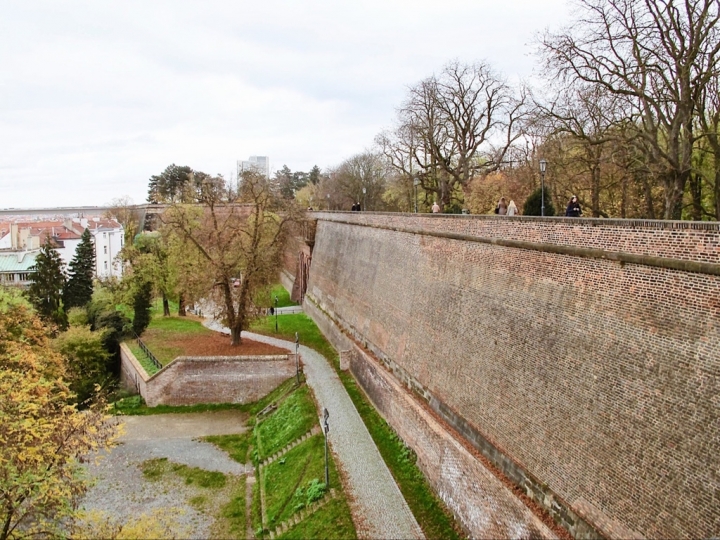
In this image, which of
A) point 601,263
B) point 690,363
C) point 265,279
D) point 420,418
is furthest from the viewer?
point 265,279

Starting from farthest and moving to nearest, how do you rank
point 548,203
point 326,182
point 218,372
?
point 326,182, point 218,372, point 548,203

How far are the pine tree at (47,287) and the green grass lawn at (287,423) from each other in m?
14.5

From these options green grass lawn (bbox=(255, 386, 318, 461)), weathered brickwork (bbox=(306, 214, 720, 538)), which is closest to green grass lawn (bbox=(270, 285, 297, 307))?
green grass lawn (bbox=(255, 386, 318, 461))

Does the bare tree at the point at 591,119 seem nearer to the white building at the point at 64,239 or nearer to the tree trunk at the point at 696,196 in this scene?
the tree trunk at the point at 696,196

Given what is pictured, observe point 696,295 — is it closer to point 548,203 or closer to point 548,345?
point 548,345

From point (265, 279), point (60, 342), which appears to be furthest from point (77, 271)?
point (265, 279)

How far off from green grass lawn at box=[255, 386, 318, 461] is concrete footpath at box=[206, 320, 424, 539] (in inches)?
18.1

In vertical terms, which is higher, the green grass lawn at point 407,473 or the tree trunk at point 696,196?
the tree trunk at point 696,196

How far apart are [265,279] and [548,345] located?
13.9 metres

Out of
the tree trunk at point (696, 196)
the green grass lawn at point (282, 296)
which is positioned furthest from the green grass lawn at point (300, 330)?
the tree trunk at point (696, 196)

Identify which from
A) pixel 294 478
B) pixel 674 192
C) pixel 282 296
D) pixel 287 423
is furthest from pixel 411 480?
pixel 282 296

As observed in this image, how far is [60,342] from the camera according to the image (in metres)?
20.0

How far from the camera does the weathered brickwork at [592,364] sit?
6.19 metres

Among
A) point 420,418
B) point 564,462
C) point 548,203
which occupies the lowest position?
point 420,418
